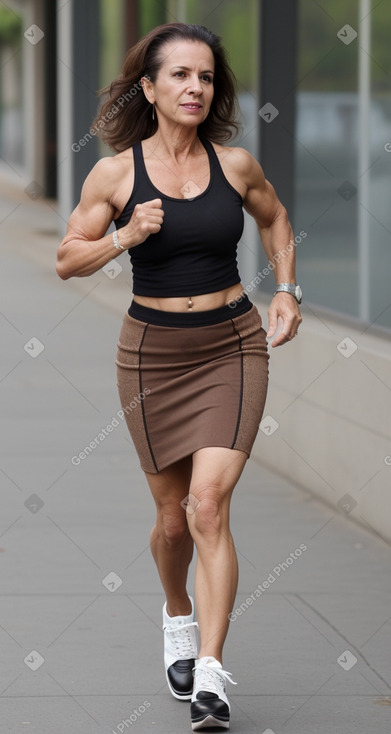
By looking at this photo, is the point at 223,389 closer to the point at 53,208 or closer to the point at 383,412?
the point at 383,412

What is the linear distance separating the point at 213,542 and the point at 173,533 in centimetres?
31

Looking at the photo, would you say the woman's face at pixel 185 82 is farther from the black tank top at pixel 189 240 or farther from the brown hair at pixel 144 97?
the black tank top at pixel 189 240

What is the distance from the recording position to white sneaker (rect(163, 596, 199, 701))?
4.62m

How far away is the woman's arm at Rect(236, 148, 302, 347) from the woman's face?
23 centimetres

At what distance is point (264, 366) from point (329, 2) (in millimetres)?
4110

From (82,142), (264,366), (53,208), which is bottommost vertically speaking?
(53,208)

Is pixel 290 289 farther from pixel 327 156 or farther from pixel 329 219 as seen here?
pixel 327 156

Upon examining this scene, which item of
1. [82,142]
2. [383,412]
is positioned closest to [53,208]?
[82,142]

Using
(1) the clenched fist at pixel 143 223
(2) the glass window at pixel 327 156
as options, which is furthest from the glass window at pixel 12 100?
(1) the clenched fist at pixel 143 223

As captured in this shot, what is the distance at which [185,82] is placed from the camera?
435cm

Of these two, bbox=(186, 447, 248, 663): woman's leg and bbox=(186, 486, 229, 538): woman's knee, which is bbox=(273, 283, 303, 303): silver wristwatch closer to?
bbox=(186, 447, 248, 663): woman's leg

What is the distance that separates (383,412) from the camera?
258 inches

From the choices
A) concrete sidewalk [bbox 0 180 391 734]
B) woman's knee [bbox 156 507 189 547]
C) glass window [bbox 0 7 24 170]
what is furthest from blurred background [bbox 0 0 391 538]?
glass window [bbox 0 7 24 170]

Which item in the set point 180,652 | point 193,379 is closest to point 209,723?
point 180,652
